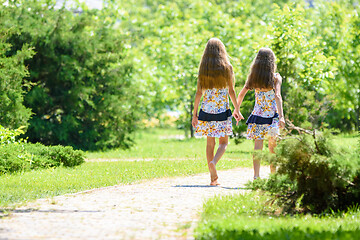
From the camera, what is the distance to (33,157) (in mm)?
11617

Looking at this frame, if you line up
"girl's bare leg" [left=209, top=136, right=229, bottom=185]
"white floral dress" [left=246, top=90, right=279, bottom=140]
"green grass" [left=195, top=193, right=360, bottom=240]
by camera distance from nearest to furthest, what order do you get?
"green grass" [left=195, top=193, right=360, bottom=240]
"girl's bare leg" [left=209, top=136, right=229, bottom=185]
"white floral dress" [left=246, top=90, right=279, bottom=140]

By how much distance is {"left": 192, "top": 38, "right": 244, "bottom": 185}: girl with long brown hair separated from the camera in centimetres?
874

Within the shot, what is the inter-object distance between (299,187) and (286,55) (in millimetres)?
10436

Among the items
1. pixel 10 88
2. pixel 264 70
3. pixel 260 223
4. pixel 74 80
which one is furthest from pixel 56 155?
pixel 260 223

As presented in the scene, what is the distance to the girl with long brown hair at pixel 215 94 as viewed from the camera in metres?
8.74

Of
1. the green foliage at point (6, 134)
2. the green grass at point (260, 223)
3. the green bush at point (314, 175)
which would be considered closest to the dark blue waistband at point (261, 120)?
the green grass at point (260, 223)

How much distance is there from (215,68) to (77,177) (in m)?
3.22

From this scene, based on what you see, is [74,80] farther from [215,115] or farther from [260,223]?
[260,223]

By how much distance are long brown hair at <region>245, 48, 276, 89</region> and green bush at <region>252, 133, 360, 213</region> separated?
2.33 m

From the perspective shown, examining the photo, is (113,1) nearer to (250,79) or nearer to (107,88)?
(107,88)

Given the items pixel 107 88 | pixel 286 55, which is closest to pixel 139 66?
pixel 107 88

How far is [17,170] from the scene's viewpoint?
10.9 meters

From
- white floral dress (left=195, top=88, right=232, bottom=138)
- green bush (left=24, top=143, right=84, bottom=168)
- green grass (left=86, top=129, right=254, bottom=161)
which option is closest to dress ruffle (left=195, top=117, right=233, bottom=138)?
white floral dress (left=195, top=88, right=232, bottom=138)

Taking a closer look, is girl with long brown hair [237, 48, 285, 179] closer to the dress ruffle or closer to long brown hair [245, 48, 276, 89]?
long brown hair [245, 48, 276, 89]
